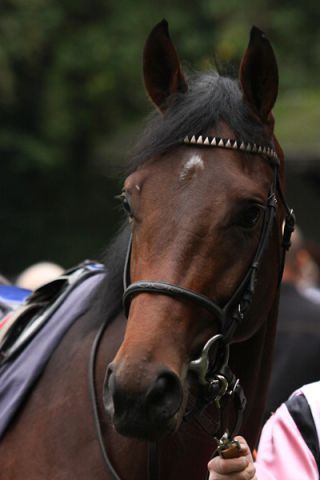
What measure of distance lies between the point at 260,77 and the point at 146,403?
119cm

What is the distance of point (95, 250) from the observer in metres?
15.1

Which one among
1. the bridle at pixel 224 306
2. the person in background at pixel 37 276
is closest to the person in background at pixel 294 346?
the person in background at pixel 37 276

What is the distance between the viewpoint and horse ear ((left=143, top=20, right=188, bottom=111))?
3213 millimetres

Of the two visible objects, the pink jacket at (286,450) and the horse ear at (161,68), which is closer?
the pink jacket at (286,450)

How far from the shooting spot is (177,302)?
282 cm

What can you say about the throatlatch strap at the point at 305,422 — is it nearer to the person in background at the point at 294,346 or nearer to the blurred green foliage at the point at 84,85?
the person in background at the point at 294,346

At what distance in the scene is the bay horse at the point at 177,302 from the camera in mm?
2764

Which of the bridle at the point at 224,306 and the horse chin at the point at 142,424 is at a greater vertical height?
the bridle at the point at 224,306

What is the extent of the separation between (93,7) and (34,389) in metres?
14.0

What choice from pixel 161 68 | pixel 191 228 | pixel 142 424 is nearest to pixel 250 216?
pixel 191 228

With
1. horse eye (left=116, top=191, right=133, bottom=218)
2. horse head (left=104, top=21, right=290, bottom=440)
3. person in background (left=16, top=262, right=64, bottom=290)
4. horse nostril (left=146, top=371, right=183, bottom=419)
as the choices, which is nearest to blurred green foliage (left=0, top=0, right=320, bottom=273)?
person in background (left=16, top=262, right=64, bottom=290)

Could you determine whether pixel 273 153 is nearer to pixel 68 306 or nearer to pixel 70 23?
pixel 68 306

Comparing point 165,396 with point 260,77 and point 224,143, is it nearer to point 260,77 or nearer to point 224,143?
point 224,143

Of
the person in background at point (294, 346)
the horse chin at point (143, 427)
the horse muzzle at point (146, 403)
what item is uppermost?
the horse muzzle at point (146, 403)
